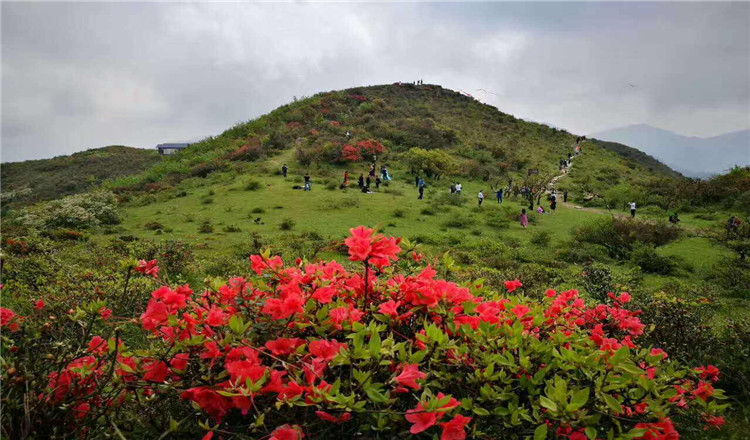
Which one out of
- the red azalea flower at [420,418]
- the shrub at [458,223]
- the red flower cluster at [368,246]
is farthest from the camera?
the shrub at [458,223]

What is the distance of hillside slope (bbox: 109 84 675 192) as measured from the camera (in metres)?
24.9

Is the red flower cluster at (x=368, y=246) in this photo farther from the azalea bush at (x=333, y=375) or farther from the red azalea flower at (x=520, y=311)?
the red azalea flower at (x=520, y=311)

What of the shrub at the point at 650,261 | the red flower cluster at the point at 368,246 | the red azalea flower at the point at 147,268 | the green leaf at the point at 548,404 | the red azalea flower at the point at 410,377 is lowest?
the shrub at the point at 650,261

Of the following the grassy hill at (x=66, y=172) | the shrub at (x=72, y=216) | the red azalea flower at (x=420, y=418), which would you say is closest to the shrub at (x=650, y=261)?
the red azalea flower at (x=420, y=418)

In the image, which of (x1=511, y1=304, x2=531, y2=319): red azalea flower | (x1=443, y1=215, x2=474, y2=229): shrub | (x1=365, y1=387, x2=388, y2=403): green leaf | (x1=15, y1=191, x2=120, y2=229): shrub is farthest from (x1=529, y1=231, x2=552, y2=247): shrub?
(x1=15, y1=191, x2=120, y2=229): shrub

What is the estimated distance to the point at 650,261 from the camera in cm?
880

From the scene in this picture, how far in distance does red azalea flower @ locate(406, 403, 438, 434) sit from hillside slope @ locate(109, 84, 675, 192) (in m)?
22.7

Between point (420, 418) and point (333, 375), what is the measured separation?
1.50ft

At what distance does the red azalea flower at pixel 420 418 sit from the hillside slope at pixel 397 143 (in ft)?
74.5

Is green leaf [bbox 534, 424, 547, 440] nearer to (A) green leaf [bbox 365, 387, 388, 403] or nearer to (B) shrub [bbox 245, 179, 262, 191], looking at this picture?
(A) green leaf [bbox 365, 387, 388, 403]

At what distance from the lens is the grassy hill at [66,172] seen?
30.8 metres

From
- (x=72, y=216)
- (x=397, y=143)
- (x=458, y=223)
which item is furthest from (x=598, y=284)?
(x=397, y=143)

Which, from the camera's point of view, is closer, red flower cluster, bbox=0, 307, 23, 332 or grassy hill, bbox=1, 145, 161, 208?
red flower cluster, bbox=0, 307, 23, 332

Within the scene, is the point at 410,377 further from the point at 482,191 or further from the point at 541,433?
the point at 482,191
